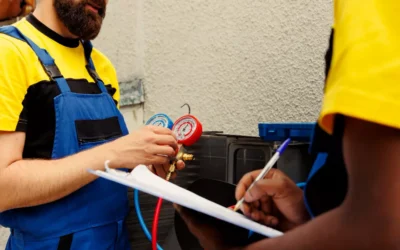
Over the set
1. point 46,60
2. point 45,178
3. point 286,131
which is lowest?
point 45,178

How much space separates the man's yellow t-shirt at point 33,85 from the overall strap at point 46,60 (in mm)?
11

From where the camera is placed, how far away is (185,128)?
3.18 ft

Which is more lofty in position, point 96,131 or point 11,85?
point 11,85

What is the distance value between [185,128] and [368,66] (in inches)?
27.5

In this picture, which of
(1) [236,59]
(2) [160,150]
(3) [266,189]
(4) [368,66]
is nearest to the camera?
(4) [368,66]

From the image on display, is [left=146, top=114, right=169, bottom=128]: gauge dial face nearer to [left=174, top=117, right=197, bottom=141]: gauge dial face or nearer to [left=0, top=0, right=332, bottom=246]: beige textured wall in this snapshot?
[left=174, top=117, right=197, bottom=141]: gauge dial face

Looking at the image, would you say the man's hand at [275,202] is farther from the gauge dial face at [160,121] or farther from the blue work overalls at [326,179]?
the gauge dial face at [160,121]

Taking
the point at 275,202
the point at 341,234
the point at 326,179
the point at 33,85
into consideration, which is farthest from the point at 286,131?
the point at 33,85

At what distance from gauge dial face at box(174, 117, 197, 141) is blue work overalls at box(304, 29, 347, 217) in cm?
50

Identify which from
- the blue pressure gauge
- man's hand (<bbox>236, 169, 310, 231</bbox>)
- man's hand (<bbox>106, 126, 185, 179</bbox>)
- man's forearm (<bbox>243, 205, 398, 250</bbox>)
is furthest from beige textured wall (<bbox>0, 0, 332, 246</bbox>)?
man's forearm (<bbox>243, 205, 398, 250</bbox>)

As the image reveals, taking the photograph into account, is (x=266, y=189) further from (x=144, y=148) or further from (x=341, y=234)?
(x=144, y=148)

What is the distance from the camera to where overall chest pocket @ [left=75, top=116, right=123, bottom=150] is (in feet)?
3.12

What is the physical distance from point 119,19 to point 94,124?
1069mm

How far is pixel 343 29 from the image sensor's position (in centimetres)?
32
